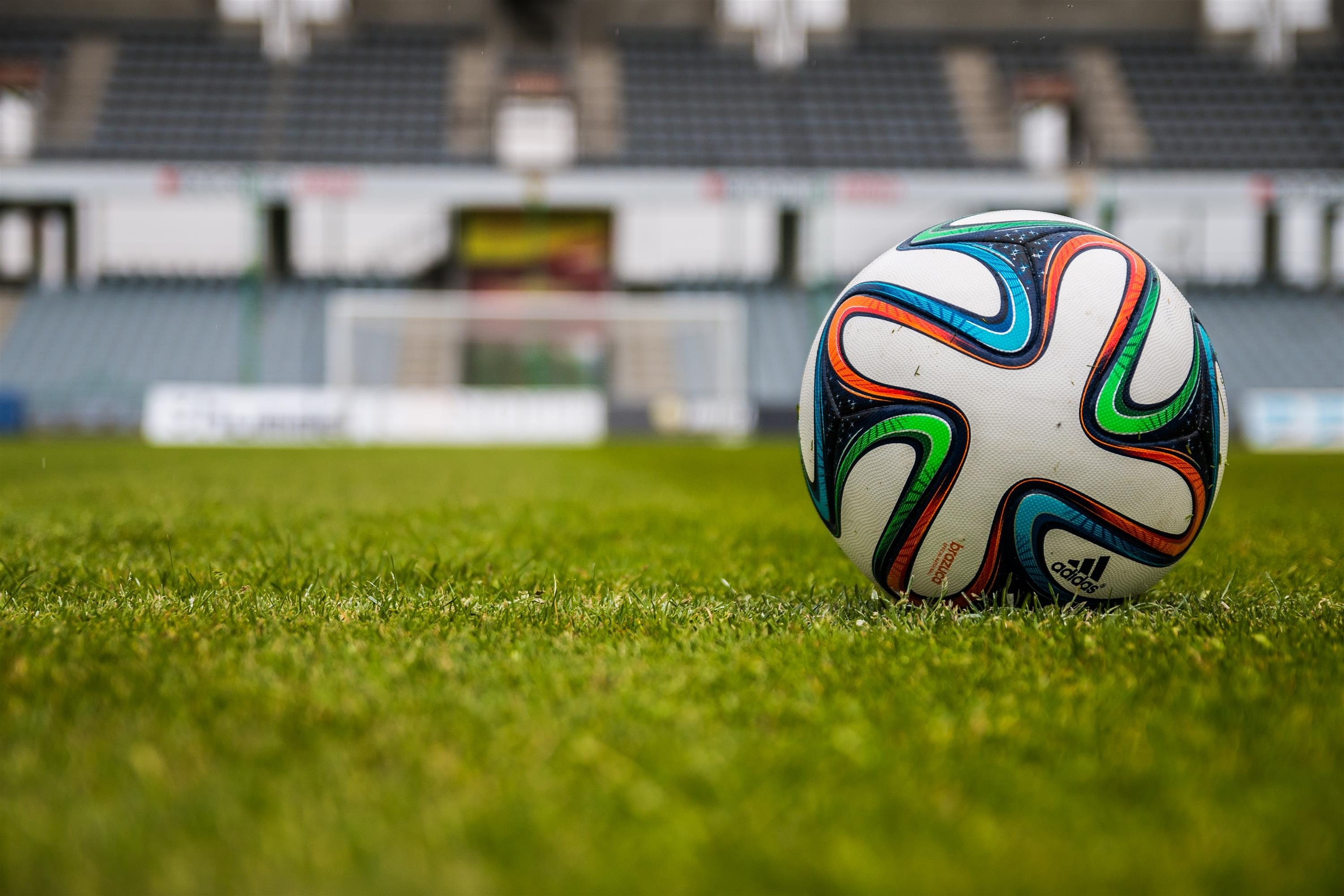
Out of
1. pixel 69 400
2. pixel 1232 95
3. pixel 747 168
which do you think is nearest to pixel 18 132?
pixel 69 400

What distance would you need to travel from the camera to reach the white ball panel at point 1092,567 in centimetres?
→ 259

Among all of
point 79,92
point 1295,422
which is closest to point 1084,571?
point 1295,422

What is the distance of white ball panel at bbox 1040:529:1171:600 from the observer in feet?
8.49

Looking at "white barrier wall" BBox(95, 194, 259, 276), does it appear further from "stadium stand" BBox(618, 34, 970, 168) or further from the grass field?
the grass field

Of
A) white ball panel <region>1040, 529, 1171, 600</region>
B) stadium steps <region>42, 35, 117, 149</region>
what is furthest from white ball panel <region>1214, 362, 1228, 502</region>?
stadium steps <region>42, 35, 117, 149</region>

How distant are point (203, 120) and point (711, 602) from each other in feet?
80.9

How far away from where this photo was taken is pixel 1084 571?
2.63 meters

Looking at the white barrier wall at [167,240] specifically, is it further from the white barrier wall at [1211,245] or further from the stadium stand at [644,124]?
the white barrier wall at [1211,245]

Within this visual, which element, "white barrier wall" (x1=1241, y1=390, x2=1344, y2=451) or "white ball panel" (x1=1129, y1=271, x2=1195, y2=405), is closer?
"white ball panel" (x1=1129, y1=271, x2=1195, y2=405)

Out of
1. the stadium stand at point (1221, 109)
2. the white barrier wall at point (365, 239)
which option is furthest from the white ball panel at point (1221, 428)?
the white barrier wall at point (365, 239)

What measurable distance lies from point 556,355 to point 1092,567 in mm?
18574

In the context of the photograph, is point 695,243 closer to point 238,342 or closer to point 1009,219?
point 238,342

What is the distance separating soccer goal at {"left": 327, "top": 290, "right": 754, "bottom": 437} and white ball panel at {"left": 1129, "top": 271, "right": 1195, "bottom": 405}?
58.0 feet

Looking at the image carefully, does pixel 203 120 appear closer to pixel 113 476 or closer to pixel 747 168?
pixel 747 168
